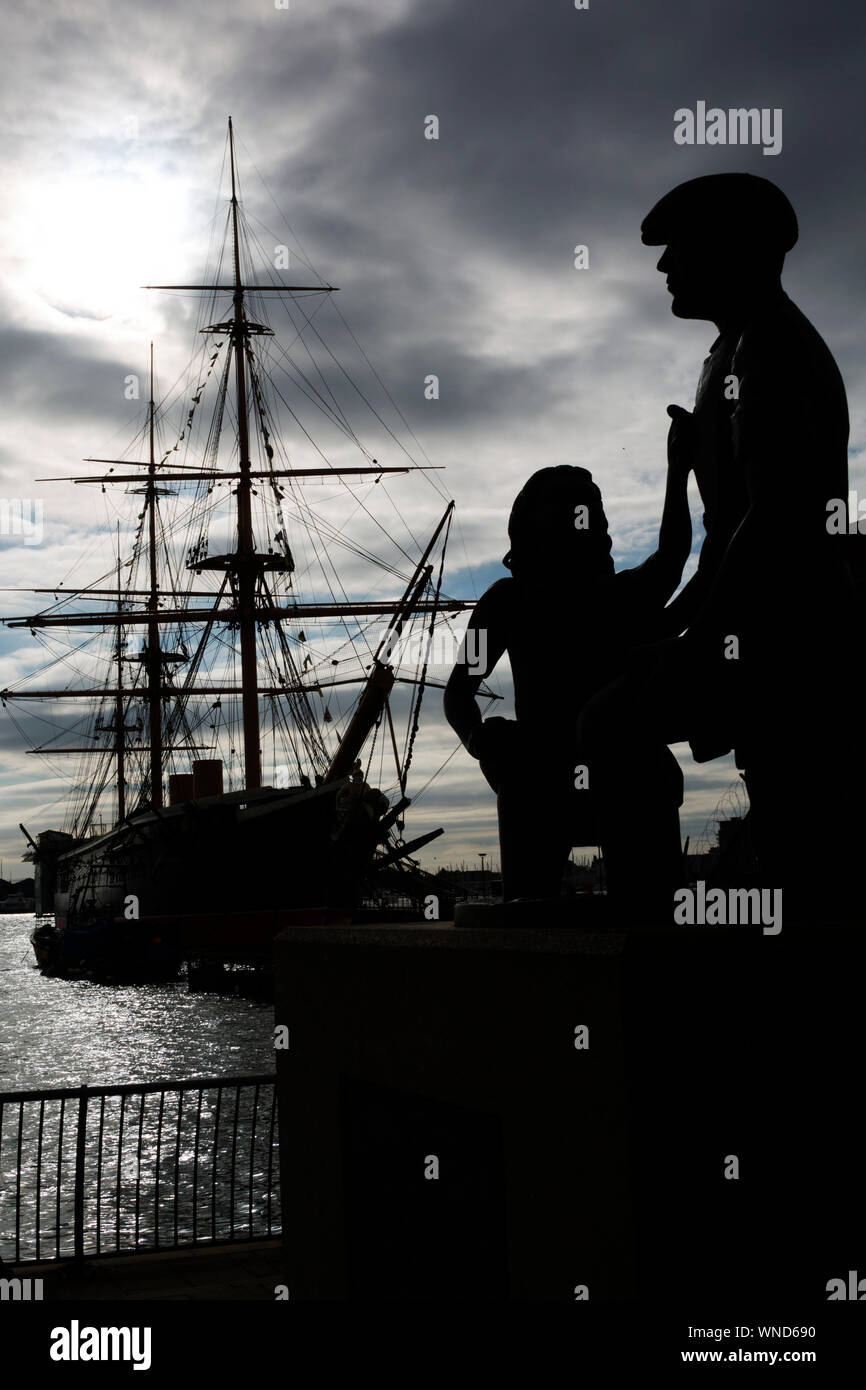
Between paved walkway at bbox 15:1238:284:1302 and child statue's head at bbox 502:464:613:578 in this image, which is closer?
child statue's head at bbox 502:464:613:578

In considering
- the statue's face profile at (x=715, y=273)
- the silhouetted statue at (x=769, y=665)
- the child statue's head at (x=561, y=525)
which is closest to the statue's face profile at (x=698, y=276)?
the statue's face profile at (x=715, y=273)

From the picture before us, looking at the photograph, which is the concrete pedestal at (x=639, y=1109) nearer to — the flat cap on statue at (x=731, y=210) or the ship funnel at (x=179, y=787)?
the flat cap on statue at (x=731, y=210)

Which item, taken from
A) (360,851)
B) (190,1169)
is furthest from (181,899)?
(190,1169)

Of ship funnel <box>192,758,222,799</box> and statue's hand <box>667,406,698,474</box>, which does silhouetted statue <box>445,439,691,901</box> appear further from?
ship funnel <box>192,758,222,799</box>

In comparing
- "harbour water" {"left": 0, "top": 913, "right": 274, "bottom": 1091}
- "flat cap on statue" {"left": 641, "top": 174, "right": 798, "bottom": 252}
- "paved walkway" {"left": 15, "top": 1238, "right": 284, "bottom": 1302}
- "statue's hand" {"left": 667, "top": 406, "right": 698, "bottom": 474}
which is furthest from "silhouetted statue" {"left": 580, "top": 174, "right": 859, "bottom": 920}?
"harbour water" {"left": 0, "top": 913, "right": 274, "bottom": 1091}

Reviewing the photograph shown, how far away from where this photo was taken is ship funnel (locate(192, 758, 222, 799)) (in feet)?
179

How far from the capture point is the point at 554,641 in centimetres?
347

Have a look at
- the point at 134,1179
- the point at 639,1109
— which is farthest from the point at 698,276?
the point at 134,1179

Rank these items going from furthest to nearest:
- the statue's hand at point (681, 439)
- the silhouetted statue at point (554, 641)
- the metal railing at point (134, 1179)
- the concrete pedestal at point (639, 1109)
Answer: the metal railing at point (134, 1179) → the silhouetted statue at point (554, 641) → the statue's hand at point (681, 439) → the concrete pedestal at point (639, 1109)

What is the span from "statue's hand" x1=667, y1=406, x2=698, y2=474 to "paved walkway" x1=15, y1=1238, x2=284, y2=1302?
5.24m

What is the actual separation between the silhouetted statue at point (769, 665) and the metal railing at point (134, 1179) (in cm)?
505

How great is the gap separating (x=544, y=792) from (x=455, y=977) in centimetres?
61

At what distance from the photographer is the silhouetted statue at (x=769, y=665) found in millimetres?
2764

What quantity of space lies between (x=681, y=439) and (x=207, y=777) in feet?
174
